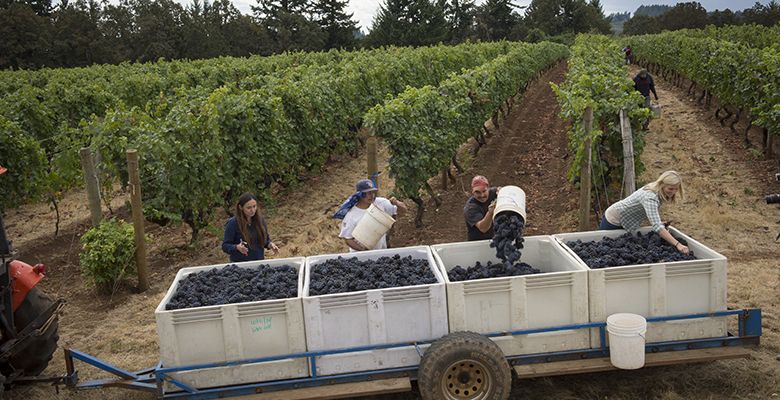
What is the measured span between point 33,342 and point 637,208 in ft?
17.3

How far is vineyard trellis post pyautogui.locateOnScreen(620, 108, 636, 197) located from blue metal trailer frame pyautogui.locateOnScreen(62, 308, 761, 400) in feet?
12.3

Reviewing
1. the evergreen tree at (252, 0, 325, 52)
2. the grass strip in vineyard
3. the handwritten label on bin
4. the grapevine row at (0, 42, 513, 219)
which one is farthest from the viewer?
the evergreen tree at (252, 0, 325, 52)

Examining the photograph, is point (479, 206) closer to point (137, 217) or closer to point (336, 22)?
point (137, 217)

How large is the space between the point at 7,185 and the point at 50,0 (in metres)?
54.5

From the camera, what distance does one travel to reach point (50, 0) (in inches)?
2244

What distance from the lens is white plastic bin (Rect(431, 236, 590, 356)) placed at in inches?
186

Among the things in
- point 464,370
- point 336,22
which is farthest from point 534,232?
point 336,22

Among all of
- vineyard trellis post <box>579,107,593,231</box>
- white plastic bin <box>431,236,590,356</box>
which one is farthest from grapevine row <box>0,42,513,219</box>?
white plastic bin <box>431,236,590,356</box>

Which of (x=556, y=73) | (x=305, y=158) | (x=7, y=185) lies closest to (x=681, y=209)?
(x=305, y=158)

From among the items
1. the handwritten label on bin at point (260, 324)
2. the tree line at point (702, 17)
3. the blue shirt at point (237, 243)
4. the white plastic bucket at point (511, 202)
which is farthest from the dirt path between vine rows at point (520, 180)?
the tree line at point (702, 17)

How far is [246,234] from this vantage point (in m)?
6.43

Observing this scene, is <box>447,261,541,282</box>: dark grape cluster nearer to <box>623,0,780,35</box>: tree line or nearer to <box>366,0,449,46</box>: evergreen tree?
<box>366,0,449,46</box>: evergreen tree

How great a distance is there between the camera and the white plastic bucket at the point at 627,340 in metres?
4.60

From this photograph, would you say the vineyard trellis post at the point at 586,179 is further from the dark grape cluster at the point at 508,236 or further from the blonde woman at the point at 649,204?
the dark grape cluster at the point at 508,236
